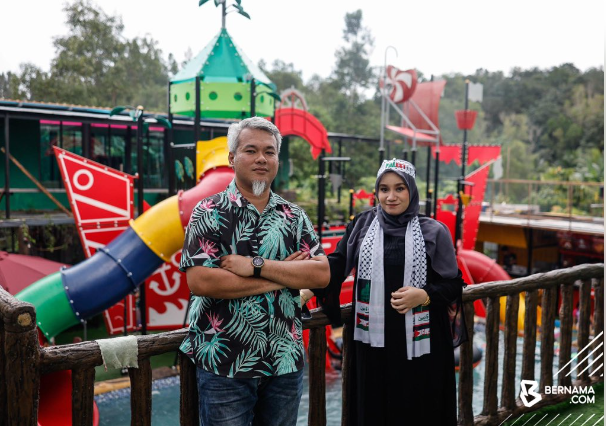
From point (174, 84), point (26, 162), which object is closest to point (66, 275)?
point (174, 84)

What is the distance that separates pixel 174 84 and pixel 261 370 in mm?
5986

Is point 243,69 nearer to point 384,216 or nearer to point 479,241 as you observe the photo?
point 384,216

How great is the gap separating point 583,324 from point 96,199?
5577 millimetres

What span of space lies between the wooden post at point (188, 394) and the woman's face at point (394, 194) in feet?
3.57

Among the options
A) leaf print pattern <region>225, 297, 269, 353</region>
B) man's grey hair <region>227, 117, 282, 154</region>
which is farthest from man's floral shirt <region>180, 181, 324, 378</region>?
man's grey hair <region>227, 117, 282, 154</region>

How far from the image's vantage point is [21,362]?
1.87m

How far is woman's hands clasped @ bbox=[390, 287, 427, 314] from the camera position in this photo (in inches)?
93.0

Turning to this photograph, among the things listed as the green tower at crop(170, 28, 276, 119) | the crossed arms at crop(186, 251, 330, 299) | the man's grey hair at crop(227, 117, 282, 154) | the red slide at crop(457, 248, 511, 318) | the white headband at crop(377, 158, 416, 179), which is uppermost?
the green tower at crop(170, 28, 276, 119)

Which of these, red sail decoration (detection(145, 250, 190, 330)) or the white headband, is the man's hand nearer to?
the white headband

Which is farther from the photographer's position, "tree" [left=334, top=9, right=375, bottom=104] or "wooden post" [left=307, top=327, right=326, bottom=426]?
"tree" [left=334, top=9, right=375, bottom=104]

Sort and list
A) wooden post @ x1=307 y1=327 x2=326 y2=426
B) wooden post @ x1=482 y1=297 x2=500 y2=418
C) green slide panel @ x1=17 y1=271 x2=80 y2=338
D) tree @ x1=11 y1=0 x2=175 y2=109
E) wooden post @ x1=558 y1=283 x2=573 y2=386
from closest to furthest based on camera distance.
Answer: wooden post @ x1=307 y1=327 x2=326 y2=426 < wooden post @ x1=482 y1=297 x2=500 y2=418 < wooden post @ x1=558 y1=283 x2=573 y2=386 < green slide panel @ x1=17 y1=271 x2=80 y2=338 < tree @ x1=11 y1=0 x2=175 y2=109

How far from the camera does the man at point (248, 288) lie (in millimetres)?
1824

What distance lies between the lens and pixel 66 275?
5914 mm

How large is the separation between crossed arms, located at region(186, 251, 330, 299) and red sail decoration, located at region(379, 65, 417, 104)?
965cm
